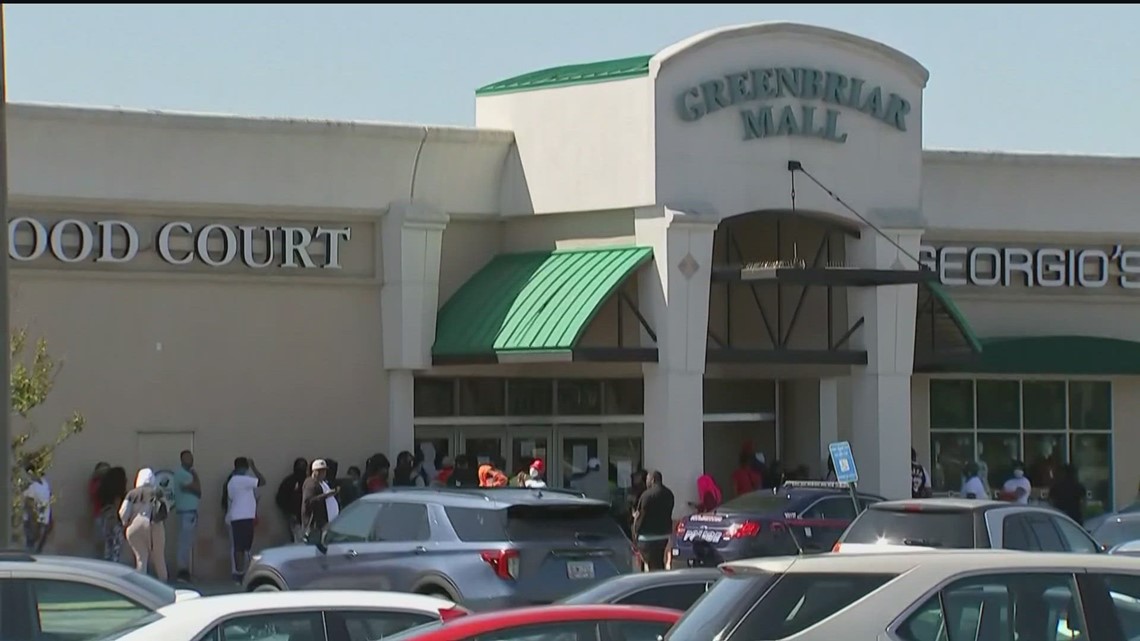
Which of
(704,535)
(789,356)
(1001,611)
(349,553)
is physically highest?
(789,356)

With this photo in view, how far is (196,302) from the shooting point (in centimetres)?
2773

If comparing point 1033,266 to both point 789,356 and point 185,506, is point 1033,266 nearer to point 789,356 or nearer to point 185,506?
point 789,356

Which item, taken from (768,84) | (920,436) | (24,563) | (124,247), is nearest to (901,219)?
(768,84)

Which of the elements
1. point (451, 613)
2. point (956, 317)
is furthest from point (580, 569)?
point (956, 317)

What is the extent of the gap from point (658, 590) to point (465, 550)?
4.74m

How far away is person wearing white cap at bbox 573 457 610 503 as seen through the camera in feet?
104

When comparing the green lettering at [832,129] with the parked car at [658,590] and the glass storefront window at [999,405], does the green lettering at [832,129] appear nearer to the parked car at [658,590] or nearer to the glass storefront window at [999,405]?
the glass storefront window at [999,405]

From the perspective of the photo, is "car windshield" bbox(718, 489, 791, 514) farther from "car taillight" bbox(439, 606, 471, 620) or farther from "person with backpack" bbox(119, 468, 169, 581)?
"car taillight" bbox(439, 606, 471, 620)

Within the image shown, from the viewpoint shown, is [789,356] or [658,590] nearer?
[658,590]

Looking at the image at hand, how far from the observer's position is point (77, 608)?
38.3ft

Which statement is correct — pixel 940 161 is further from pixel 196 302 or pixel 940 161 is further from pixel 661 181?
pixel 196 302

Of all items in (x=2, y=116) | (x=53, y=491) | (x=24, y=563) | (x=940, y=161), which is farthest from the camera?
(x=940, y=161)

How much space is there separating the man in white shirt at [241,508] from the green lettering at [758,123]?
908 centimetres

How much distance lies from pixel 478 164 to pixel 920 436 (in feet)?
33.7
